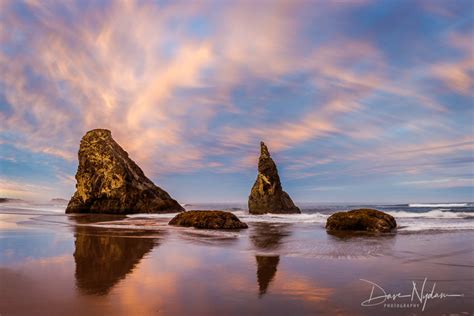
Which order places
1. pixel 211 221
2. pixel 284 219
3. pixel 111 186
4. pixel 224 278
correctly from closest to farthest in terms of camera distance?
pixel 224 278, pixel 211 221, pixel 284 219, pixel 111 186

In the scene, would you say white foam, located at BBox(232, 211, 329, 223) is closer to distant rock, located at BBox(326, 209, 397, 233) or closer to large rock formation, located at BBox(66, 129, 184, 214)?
distant rock, located at BBox(326, 209, 397, 233)

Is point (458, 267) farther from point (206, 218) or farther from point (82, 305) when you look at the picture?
point (206, 218)

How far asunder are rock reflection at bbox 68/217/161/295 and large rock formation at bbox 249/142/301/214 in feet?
110

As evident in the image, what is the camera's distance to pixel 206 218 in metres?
16.3

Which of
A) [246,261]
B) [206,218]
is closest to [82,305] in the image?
[246,261]

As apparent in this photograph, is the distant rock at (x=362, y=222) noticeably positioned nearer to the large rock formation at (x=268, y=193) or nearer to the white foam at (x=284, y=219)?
the white foam at (x=284, y=219)

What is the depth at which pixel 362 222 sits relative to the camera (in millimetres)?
14992

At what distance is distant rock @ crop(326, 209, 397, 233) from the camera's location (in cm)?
1463

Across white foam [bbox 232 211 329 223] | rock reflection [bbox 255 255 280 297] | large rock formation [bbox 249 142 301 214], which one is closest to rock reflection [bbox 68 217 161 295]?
rock reflection [bbox 255 255 280 297]

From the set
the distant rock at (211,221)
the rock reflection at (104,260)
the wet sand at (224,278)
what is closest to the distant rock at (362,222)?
the distant rock at (211,221)

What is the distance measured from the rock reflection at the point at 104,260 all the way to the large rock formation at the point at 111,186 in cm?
2741

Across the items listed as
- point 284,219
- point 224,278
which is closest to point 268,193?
point 284,219

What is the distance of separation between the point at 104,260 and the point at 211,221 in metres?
9.11

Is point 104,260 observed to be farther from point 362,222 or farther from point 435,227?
point 435,227
